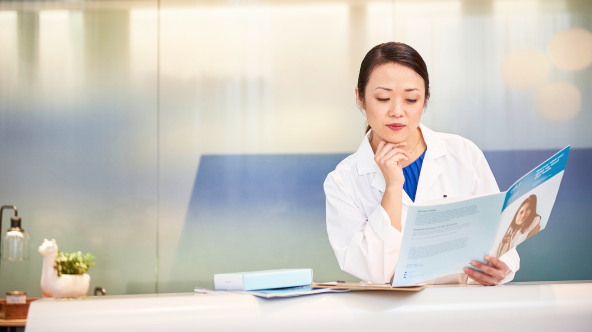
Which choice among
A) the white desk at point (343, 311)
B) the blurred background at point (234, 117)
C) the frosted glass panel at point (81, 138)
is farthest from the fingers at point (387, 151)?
the frosted glass panel at point (81, 138)

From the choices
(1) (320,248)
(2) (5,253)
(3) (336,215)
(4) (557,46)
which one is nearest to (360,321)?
(3) (336,215)

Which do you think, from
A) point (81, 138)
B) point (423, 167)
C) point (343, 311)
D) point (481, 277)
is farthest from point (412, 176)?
point (81, 138)

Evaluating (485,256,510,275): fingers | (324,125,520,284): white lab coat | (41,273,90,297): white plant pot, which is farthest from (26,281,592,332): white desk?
(41,273,90,297): white plant pot

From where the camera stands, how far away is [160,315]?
32.0 inches

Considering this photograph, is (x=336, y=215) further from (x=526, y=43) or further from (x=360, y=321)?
(x=526, y=43)

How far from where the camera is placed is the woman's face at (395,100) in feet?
4.69

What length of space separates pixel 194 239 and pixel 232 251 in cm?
29

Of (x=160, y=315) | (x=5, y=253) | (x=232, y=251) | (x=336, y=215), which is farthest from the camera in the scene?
(x=232, y=251)

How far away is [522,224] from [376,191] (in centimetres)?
52

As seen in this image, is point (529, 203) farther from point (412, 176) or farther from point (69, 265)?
point (69, 265)

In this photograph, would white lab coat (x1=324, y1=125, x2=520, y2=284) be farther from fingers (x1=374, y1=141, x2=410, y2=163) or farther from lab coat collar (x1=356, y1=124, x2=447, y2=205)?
fingers (x1=374, y1=141, x2=410, y2=163)

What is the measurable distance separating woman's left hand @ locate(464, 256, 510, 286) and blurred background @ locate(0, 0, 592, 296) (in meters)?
2.62

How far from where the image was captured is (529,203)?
3.46ft

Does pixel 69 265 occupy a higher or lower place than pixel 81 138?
lower
